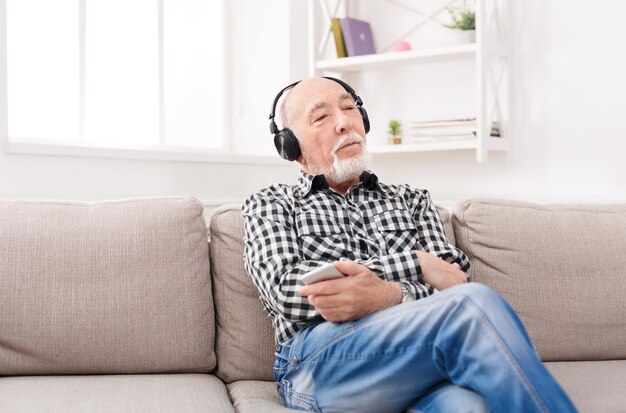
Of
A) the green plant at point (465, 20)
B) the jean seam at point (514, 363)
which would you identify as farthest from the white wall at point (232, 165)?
the jean seam at point (514, 363)

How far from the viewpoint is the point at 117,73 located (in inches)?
125

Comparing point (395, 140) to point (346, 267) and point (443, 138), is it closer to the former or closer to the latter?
point (443, 138)

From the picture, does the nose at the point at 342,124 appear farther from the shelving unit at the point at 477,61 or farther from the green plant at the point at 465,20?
the green plant at the point at 465,20

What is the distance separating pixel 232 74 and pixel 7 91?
44.5 inches

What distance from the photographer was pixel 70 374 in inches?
73.0

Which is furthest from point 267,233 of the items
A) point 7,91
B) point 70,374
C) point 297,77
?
point 297,77

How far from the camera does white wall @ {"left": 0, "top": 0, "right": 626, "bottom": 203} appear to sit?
3.02 m

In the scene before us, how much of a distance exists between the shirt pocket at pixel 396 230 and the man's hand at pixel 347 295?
0.32m

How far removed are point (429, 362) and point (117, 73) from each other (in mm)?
2146

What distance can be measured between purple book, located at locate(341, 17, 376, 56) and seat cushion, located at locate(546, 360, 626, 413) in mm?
1783

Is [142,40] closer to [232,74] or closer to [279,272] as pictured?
[232,74]

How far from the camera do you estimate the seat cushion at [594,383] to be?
1671mm

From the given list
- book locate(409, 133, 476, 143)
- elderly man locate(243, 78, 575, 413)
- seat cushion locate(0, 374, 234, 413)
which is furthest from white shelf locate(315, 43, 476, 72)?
seat cushion locate(0, 374, 234, 413)

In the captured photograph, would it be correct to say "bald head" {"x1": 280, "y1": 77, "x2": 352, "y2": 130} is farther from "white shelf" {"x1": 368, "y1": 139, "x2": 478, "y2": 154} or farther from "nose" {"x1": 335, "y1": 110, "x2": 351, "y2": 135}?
"white shelf" {"x1": 368, "y1": 139, "x2": 478, "y2": 154}
